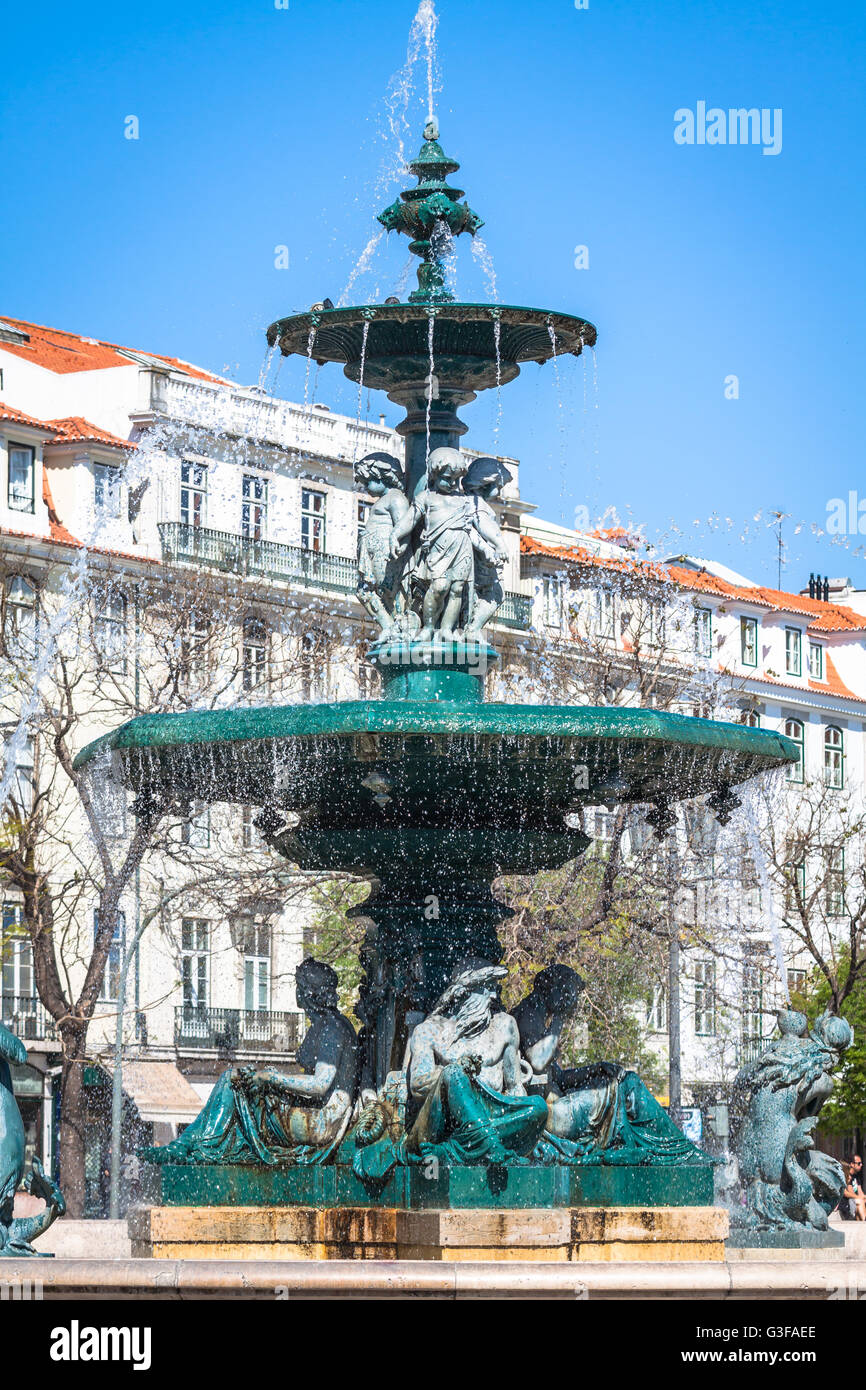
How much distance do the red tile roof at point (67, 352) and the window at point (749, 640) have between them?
52.6 ft

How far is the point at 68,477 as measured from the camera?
47438 millimetres

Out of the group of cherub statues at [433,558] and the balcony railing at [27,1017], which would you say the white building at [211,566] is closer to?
the balcony railing at [27,1017]

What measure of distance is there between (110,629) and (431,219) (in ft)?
71.4

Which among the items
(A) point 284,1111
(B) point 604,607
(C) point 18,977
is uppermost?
(B) point 604,607

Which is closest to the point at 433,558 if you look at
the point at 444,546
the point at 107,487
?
the point at 444,546

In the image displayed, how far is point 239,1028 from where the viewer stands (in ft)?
158

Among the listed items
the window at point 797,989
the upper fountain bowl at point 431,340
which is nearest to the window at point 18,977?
the window at point 797,989

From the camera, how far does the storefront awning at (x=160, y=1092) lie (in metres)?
44.5

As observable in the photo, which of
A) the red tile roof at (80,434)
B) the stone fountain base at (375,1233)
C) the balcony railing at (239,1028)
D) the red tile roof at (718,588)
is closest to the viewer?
the stone fountain base at (375,1233)

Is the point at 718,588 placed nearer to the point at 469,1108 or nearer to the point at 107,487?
the point at 107,487

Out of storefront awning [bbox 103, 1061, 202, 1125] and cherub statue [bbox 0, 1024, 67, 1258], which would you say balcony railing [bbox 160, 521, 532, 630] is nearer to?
storefront awning [bbox 103, 1061, 202, 1125]

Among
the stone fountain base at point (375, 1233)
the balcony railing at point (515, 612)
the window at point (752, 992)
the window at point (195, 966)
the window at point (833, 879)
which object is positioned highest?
the balcony railing at point (515, 612)

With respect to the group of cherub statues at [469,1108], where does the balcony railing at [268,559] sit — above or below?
above

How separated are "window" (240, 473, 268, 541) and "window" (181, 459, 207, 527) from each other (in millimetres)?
1057
